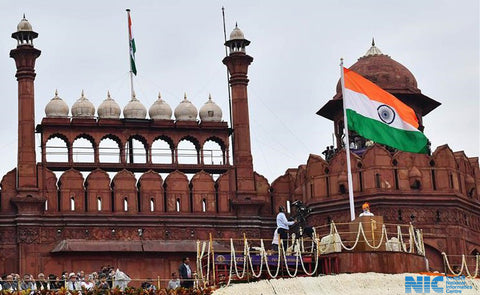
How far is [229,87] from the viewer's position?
49781 millimetres

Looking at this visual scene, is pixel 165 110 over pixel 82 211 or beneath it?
over

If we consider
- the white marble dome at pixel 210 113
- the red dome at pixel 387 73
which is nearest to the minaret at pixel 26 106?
the white marble dome at pixel 210 113

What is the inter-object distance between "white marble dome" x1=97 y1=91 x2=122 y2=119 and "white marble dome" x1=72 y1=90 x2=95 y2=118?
0.97 ft

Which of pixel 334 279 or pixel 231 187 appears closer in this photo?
pixel 334 279

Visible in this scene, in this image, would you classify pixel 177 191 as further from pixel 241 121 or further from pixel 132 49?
pixel 132 49

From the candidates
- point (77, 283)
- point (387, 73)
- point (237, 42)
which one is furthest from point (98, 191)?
point (77, 283)

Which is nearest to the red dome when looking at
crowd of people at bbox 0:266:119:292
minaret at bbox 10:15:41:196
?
minaret at bbox 10:15:41:196

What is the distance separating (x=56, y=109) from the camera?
48.4 m

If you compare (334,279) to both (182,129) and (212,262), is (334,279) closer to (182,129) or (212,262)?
(212,262)

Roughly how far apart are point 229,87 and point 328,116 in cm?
418

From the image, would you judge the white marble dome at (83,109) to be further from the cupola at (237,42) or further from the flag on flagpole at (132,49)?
the cupola at (237,42)

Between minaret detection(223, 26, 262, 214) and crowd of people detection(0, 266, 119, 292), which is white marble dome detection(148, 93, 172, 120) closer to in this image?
Answer: minaret detection(223, 26, 262, 214)

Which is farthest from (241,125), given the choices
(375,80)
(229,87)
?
(375,80)

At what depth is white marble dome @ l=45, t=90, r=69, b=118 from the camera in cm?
4834
